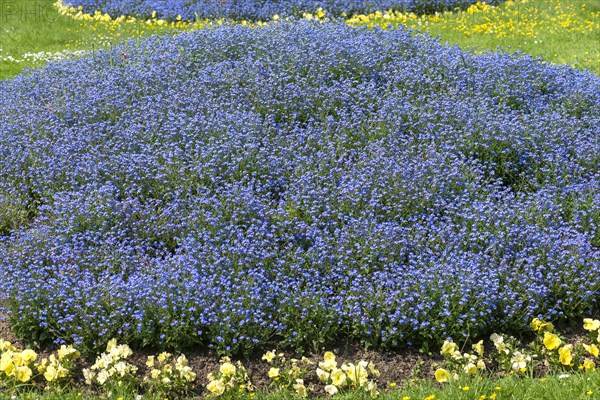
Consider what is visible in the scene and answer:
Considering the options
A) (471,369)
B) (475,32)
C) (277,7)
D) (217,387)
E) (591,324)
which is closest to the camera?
(217,387)

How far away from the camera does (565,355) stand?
505cm

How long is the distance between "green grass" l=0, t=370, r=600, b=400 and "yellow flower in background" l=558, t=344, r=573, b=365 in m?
0.14

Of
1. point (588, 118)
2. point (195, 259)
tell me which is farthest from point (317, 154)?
point (588, 118)

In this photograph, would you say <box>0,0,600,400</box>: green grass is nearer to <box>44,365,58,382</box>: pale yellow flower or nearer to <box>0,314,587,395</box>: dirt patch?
<box>0,314,587,395</box>: dirt patch

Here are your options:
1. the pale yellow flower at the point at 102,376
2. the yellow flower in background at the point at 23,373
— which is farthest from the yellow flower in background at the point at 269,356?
the yellow flower in background at the point at 23,373

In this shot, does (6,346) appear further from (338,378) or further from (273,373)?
(338,378)

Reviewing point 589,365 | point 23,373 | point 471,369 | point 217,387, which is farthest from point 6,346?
point 589,365

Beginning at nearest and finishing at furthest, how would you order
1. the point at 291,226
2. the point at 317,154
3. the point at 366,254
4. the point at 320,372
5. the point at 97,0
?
the point at 320,372 < the point at 366,254 < the point at 291,226 < the point at 317,154 < the point at 97,0

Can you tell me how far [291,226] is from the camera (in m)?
6.09

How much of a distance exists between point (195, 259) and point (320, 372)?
1.37 metres

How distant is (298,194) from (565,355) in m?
2.35

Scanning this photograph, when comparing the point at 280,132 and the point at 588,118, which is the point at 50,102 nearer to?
the point at 280,132

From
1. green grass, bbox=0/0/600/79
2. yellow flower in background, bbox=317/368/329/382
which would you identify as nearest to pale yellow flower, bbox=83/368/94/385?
yellow flower in background, bbox=317/368/329/382

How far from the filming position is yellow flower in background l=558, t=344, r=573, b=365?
16.5 ft
